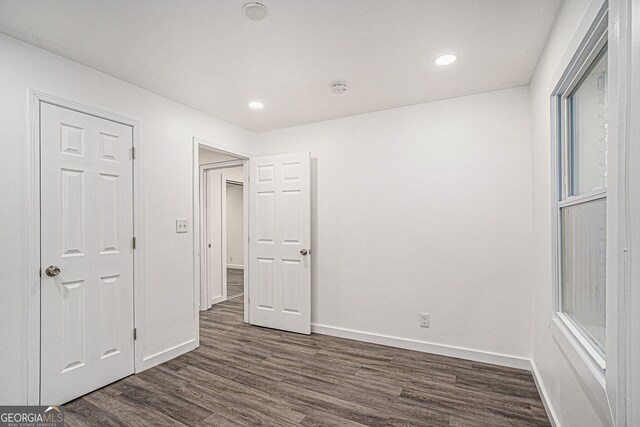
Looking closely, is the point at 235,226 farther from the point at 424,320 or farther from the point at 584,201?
the point at 584,201

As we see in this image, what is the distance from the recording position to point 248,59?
2.24m

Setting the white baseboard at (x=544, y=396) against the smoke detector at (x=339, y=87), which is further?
the smoke detector at (x=339, y=87)

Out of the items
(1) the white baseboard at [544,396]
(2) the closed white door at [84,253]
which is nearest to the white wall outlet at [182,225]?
(2) the closed white door at [84,253]

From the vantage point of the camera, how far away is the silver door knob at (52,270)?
6.84ft

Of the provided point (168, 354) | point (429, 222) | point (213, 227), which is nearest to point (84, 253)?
point (168, 354)

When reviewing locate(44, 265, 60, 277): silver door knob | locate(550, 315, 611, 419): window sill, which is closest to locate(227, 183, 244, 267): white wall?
locate(44, 265, 60, 277): silver door knob

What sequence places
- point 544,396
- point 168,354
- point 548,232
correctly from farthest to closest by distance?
point 168,354, point 544,396, point 548,232

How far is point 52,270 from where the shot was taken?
210 centimetres

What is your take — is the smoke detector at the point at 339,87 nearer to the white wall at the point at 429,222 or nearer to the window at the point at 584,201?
the white wall at the point at 429,222

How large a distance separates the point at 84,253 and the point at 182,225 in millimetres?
863

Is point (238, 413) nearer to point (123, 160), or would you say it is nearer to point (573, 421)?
point (573, 421)

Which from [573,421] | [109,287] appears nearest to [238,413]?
[109,287]

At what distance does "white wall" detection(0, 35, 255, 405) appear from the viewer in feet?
6.27

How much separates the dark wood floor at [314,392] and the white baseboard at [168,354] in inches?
3.1
